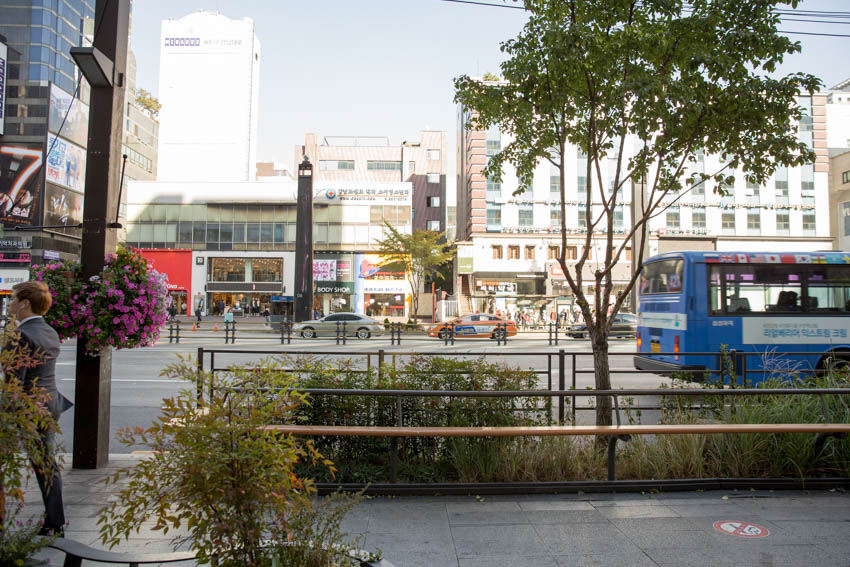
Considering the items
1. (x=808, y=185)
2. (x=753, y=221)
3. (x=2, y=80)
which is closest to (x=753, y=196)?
(x=753, y=221)

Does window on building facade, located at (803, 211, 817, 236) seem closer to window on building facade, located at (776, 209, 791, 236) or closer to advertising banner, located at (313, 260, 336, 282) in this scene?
window on building facade, located at (776, 209, 791, 236)

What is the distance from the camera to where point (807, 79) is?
5824 millimetres

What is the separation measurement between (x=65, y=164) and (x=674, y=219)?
54.1m

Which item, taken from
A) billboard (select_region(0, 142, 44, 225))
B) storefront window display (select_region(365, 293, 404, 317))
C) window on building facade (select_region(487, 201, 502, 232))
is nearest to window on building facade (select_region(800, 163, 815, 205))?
window on building facade (select_region(487, 201, 502, 232))

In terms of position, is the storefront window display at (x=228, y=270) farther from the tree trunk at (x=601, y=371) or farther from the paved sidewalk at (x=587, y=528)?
the tree trunk at (x=601, y=371)

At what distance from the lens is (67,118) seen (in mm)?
46531

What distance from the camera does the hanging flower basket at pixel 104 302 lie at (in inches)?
215

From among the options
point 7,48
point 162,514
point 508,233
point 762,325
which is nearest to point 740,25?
point 162,514

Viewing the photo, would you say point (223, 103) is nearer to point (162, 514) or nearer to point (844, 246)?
point (844, 246)

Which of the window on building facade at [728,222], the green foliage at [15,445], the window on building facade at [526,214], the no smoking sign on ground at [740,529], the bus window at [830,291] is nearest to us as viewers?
the green foliage at [15,445]

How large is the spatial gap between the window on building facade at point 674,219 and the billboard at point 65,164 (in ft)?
163

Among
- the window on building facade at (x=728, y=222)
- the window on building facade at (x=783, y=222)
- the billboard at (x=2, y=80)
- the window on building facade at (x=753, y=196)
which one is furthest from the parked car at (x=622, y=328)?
the billboard at (x=2, y=80)

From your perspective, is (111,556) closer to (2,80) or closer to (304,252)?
(304,252)

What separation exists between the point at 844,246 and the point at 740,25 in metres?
54.8
